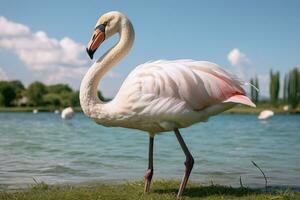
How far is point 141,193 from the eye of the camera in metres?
6.88

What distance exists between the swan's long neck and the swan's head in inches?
2.1

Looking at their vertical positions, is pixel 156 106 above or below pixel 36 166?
above

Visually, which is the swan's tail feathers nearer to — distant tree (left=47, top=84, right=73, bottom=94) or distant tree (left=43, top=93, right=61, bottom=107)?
distant tree (left=43, top=93, right=61, bottom=107)

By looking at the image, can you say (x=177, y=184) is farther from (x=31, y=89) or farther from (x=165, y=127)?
(x=31, y=89)

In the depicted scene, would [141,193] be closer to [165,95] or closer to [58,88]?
[165,95]

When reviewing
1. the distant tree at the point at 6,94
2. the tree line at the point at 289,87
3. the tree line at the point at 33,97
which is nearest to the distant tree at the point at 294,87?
the tree line at the point at 289,87

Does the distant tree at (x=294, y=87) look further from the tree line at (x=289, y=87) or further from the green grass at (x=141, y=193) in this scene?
the green grass at (x=141, y=193)

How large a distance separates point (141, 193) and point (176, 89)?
1.77 meters

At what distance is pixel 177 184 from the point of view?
309 inches

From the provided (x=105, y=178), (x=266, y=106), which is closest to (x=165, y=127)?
(x=105, y=178)

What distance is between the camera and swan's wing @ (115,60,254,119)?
6.15 meters

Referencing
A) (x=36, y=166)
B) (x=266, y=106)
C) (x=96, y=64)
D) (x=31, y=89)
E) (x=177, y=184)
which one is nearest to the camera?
(x=96, y=64)

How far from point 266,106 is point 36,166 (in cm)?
9124

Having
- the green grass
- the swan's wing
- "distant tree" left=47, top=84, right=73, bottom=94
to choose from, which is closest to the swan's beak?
the swan's wing
